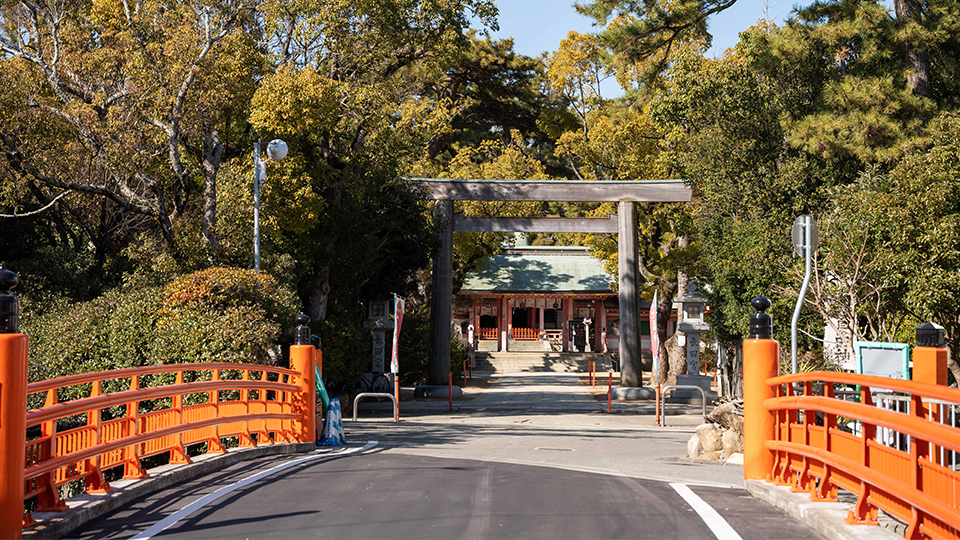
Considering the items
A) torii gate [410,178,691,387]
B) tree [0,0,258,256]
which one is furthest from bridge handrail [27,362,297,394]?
torii gate [410,178,691,387]

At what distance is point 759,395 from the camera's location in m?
7.25

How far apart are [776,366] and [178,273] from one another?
43.7 ft

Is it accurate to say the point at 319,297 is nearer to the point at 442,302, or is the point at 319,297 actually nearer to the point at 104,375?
the point at 442,302

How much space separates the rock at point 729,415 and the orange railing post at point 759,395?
5.14 metres

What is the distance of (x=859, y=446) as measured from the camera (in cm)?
547

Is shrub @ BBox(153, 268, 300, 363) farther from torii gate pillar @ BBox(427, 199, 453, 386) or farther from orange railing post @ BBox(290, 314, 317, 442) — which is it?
torii gate pillar @ BBox(427, 199, 453, 386)

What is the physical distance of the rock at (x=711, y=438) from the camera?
39.1 ft

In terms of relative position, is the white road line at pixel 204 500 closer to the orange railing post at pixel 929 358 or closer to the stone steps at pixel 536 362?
the orange railing post at pixel 929 358

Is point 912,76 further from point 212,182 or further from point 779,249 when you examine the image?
point 212,182

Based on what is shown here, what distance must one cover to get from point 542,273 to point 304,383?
29.9 m

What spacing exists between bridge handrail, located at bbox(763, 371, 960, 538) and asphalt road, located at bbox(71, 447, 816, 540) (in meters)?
0.42

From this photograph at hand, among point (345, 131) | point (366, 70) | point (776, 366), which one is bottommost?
point (776, 366)

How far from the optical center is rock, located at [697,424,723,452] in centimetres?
1191

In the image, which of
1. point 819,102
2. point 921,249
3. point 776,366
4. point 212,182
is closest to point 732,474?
point 776,366
